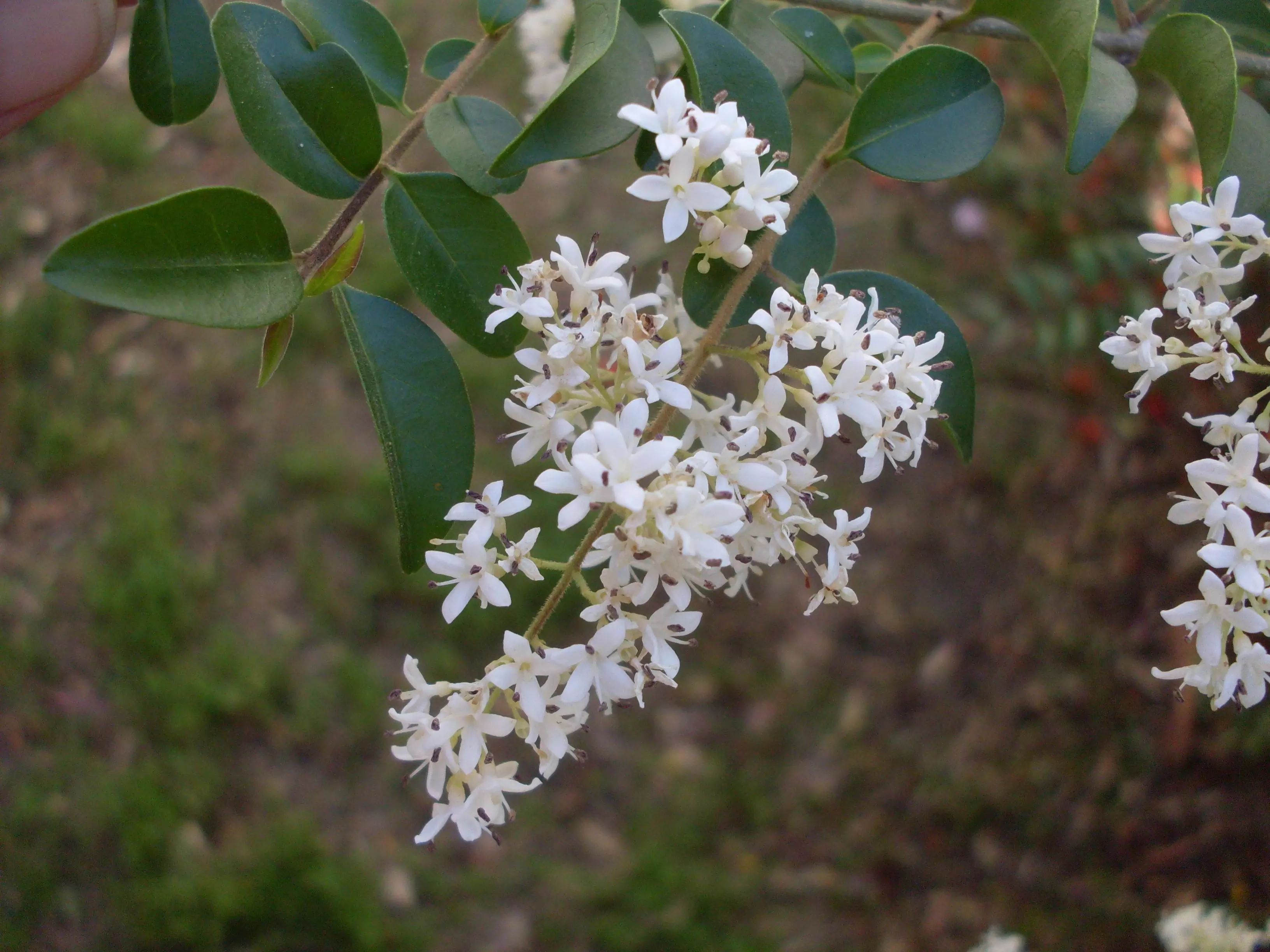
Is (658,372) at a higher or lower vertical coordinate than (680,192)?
lower

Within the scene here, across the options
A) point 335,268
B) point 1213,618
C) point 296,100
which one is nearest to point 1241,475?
point 1213,618

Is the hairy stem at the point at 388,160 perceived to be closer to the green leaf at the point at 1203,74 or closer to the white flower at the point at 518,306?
the white flower at the point at 518,306

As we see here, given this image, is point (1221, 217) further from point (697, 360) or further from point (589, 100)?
point (589, 100)

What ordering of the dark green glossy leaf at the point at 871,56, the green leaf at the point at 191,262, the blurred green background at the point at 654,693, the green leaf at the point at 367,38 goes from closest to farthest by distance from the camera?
the green leaf at the point at 191,262 < the green leaf at the point at 367,38 < the dark green glossy leaf at the point at 871,56 < the blurred green background at the point at 654,693

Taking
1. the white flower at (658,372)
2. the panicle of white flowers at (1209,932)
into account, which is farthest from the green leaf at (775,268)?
the panicle of white flowers at (1209,932)

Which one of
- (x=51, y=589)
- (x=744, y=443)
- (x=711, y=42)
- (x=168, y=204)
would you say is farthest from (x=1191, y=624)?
(x=51, y=589)

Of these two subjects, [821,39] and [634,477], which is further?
[821,39]

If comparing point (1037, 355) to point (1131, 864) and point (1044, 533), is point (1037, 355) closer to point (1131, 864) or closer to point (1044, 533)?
point (1044, 533)

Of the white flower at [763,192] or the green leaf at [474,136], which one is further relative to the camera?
the green leaf at [474,136]
